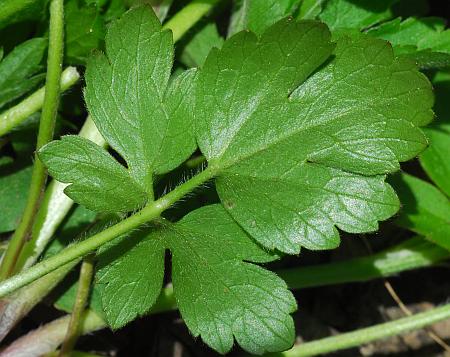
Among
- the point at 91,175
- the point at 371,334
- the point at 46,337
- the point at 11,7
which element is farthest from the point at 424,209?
the point at 11,7

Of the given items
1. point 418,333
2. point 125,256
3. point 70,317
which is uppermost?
point 125,256

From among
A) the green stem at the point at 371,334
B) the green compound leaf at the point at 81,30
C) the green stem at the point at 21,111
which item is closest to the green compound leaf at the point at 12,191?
the green stem at the point at 21,111

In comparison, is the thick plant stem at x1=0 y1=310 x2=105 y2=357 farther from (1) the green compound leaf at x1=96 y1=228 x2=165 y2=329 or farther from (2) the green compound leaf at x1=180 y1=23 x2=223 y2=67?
(2) the green compound leaf at x1=180 y1=23 x2=223 y2=67

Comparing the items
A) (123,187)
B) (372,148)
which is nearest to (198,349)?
(123,187)

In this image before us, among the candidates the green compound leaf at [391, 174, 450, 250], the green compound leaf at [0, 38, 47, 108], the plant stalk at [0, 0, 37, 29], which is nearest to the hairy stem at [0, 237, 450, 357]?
the green compound leaf at [391, 174, 450, 250]

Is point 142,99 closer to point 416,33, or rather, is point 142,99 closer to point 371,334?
point 416,33

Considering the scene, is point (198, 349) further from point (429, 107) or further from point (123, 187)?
point (429, 107)

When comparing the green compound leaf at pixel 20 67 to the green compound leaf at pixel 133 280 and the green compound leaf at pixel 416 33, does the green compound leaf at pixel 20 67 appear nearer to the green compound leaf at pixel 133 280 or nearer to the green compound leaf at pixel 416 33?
the green compound leaf at pixel 133 280
